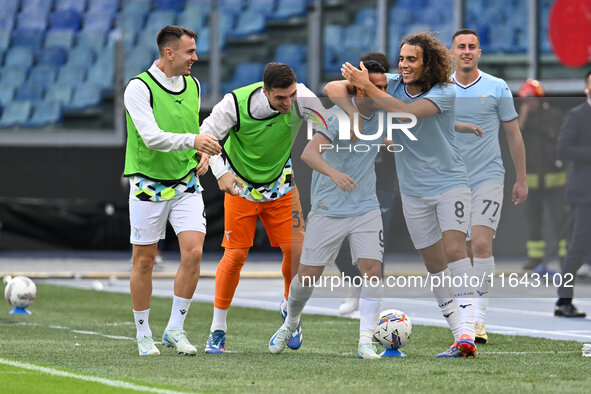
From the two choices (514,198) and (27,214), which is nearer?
(514,198)

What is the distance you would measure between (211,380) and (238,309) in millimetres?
6118

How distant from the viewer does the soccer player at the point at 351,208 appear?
7.79m

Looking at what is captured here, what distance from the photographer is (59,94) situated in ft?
83.4

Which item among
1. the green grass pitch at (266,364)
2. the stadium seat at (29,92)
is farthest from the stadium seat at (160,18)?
the green grass pitch at (266,364)

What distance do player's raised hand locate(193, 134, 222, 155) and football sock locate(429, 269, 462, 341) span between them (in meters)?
1.77

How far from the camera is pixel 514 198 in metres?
8.76

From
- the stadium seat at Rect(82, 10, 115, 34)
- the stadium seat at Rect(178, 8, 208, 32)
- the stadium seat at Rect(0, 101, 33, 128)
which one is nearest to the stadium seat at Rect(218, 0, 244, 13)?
the stadium seat at Rect(178, 8, 208, 32)

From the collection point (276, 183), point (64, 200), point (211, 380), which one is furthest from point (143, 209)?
point (64, 200)

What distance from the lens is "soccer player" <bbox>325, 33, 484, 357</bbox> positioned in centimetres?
781

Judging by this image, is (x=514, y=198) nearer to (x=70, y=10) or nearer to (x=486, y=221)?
(x=486, y=221)

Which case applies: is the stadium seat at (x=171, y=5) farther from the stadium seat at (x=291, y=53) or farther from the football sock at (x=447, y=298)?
the football sock at (x=447, y=298)

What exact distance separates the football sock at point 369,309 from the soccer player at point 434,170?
1.56 ft

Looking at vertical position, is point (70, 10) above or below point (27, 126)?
above

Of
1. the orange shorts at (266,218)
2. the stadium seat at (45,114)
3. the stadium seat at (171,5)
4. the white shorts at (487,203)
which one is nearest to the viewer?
the orange shorts at (266,218)
